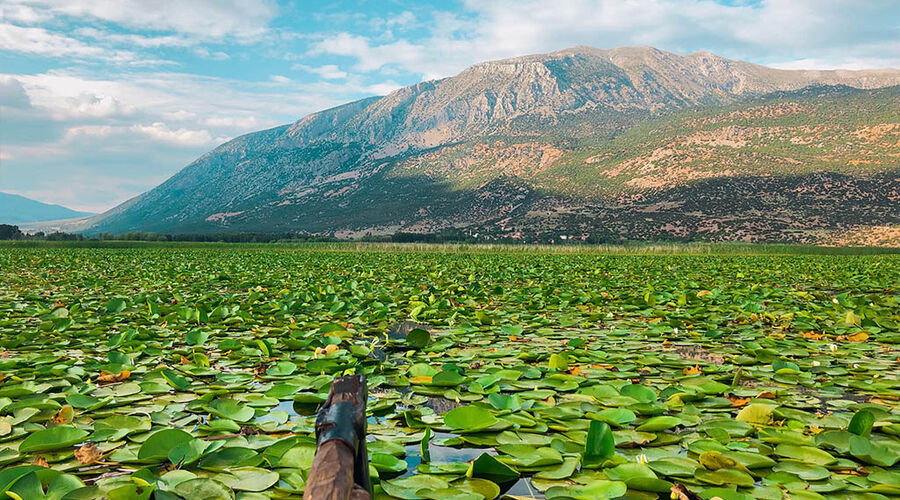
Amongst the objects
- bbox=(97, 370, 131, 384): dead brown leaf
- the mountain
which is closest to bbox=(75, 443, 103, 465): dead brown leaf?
bbox=(97, 370, 131, 384): dead brown leaf

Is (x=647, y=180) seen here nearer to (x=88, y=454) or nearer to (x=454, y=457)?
(x=454, y=457)

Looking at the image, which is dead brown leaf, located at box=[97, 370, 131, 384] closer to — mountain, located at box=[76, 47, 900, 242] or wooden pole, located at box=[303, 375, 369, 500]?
wooden pole, located at box=[303, 375, 369, 500]

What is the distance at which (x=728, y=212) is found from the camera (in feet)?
232

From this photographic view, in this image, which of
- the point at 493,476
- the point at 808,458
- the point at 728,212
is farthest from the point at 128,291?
the point at 728,212

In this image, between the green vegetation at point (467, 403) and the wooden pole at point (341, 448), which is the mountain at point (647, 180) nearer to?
the green vegetation at point (467, 403)

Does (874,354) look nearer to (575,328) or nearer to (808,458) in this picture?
(575,328)

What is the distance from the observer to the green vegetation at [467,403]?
214 cm

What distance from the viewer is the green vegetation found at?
2143 millimetres

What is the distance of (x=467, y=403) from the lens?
3.35 meters

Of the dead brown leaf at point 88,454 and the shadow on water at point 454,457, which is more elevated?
the dead brown leaf at point 88,454

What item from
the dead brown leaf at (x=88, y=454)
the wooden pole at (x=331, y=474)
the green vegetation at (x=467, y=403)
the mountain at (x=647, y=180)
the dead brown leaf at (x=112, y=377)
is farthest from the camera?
the mountain at (x=647, y=180)

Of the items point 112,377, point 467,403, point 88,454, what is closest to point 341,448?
point 88,454

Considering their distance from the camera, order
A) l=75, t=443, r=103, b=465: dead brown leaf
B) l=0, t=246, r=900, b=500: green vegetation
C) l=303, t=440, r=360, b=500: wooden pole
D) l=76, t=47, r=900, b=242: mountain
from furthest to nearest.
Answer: l=76, t=47, r=900, b=242: mountain < l=75, t=443, r=103, b=465: dead brown leaf < l=0, t=246, r=900, b=500: green vegetation < l=303, t=440, r=360, b=500: wooden pole

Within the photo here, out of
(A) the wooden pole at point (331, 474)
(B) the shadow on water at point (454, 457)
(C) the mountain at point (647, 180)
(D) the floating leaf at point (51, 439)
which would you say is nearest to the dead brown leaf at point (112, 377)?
(D) the floating leaf at point (51, 439)
